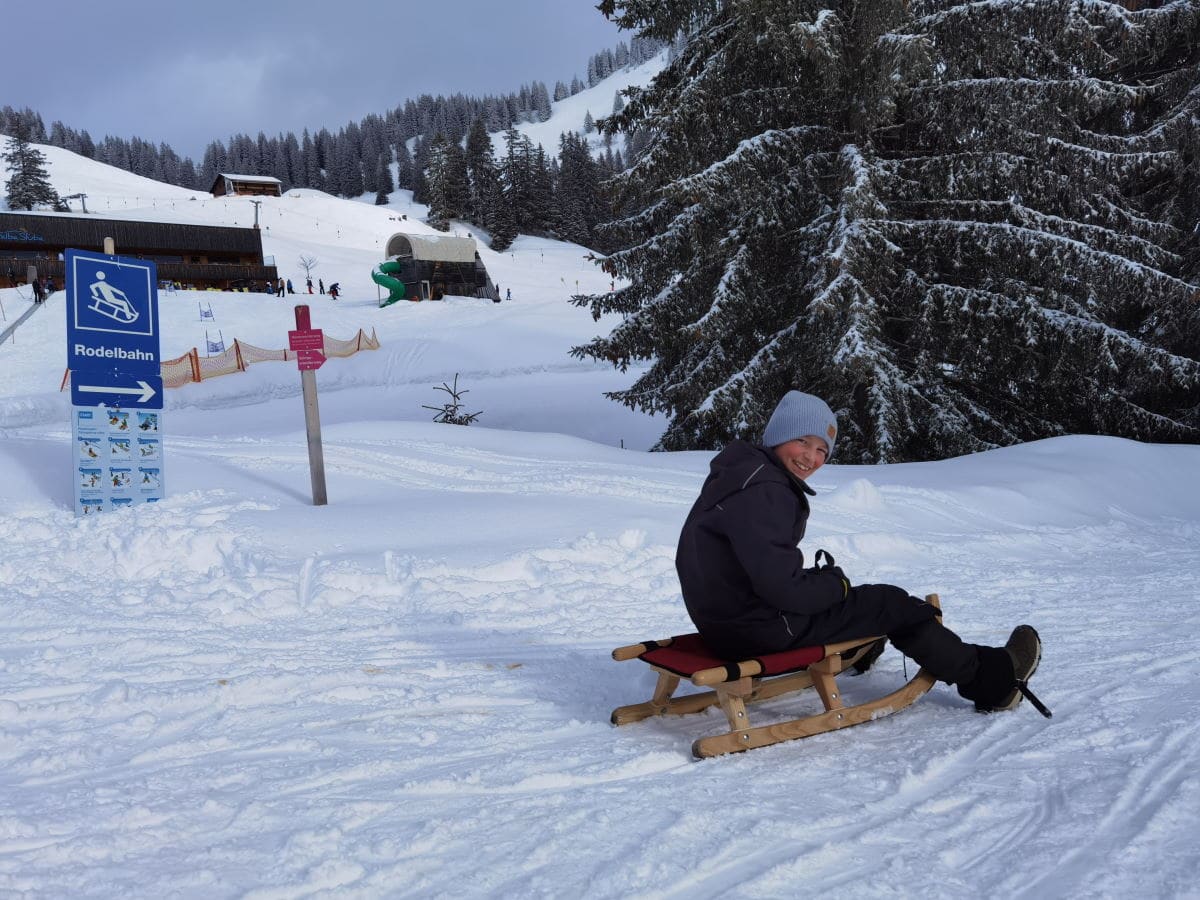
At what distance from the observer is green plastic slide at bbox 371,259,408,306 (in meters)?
48.0

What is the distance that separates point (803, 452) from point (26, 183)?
298 ft

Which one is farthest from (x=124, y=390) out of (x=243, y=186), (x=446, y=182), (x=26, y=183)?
(x=243, y=186)

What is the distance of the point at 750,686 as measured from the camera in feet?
11.9

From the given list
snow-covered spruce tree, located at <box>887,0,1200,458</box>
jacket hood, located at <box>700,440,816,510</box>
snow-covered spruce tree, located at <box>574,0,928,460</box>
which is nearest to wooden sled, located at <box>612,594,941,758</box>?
jacket hood, located at <box>700,440,816,510</box>

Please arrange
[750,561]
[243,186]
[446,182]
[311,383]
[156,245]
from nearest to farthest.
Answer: [750,561]
[311,383]
[156,245]
[446,182]
[243,186]

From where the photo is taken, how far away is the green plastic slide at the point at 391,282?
48.0 m

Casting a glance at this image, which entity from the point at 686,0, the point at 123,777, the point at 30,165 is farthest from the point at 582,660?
the point at 30,165

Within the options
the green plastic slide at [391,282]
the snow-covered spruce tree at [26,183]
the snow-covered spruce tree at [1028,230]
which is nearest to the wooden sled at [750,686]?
the snow-covered spruce tree at [1028,230]

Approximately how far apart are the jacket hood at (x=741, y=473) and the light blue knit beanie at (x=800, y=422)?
0.30 ft

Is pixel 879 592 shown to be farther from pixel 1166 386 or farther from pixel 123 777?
pixel 1166 386

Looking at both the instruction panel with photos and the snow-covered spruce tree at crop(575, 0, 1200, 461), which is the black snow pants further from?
the snow-covered spruce tree at crop(575, 0, 1200, 461)

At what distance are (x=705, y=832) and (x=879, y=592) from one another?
1.52 metres

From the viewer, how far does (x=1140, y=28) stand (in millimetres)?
12164

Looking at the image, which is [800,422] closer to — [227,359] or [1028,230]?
[1028,230]
